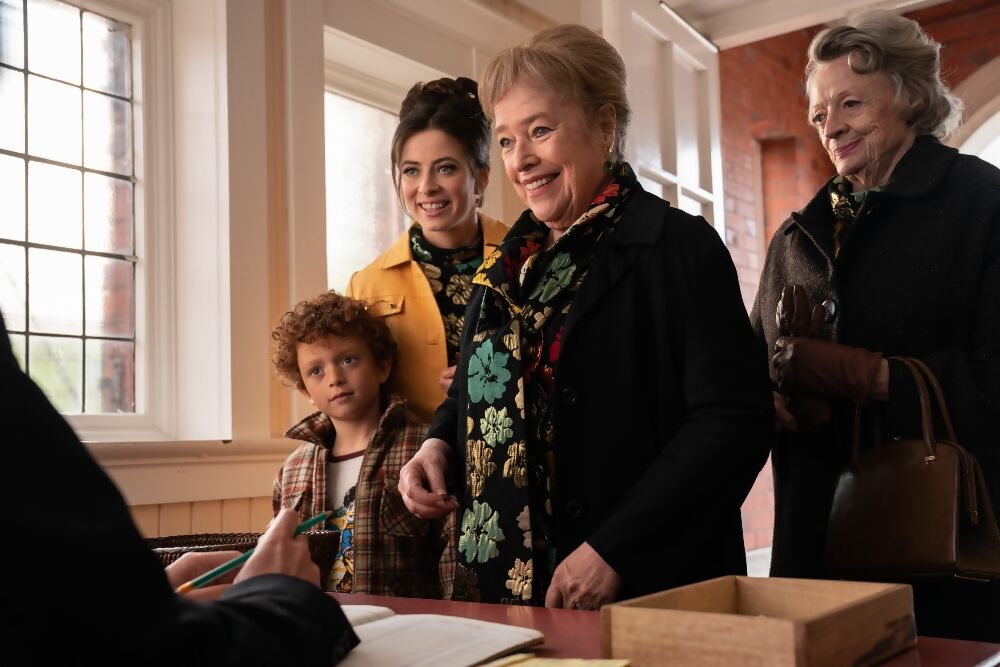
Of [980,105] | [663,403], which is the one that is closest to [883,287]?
[663,403]

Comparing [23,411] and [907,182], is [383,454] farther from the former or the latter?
[23,411]

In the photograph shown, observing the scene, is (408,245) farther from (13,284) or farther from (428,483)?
(13,284)

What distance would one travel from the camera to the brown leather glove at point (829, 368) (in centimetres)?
176

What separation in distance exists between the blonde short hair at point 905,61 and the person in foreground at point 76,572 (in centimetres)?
174

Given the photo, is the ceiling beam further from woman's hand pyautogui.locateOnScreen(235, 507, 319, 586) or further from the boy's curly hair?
woman's hand pyautogui.locateOnScreen(235, 507, 319, 586)

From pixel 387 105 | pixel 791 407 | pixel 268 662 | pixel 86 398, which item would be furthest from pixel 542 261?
pixel 387 105

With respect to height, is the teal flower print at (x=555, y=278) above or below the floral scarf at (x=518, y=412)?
above

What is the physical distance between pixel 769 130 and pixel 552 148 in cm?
568

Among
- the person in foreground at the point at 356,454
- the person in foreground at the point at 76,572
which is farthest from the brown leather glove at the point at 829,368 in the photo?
the person in foreground at the point at 76,572

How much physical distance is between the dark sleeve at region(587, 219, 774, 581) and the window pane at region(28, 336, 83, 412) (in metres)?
1.94

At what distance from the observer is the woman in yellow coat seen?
8.13 ft

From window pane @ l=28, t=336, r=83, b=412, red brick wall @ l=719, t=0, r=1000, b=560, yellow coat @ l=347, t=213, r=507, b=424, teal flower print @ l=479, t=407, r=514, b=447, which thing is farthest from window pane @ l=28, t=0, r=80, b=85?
red brick wall @ l=719, t=0, r=1000, b=560

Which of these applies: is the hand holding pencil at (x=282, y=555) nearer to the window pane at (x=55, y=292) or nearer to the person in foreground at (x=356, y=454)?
the person in foreground at (x=356, y=454)

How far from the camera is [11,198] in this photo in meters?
2.79
